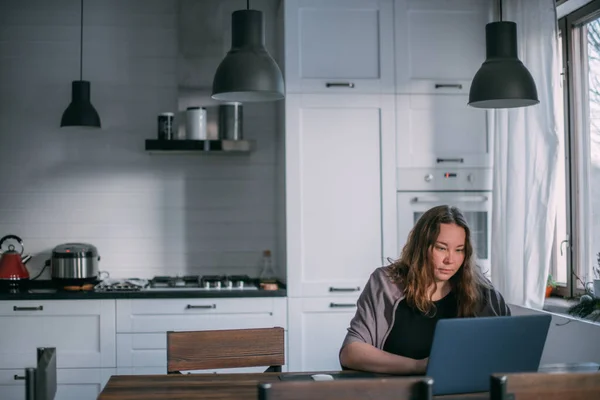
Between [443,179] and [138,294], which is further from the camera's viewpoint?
[443,179]

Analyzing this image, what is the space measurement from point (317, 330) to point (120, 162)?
1.56m

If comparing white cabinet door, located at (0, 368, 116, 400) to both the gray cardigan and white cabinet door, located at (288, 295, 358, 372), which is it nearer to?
white cabinet door, located at (288, 295, 358, 372)

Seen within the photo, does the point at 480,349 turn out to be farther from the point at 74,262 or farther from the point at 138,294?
the point at 74,262

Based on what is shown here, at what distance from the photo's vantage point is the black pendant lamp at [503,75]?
2.74 metres

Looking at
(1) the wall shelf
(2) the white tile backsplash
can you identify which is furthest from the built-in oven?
(1) the wall shelf

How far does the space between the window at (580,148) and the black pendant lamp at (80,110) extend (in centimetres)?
248

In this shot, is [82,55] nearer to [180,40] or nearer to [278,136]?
[180,40]

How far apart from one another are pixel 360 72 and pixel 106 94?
1.54 m

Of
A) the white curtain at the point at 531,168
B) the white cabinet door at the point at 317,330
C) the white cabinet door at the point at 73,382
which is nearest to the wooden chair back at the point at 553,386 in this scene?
the white curtain at the point at 531,168

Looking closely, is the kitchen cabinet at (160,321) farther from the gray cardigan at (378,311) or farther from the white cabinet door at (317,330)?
the gray cardigan at (378,311)

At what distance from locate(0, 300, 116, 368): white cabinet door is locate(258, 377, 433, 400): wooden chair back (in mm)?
2652

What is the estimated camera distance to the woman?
256cm

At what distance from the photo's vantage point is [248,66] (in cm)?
267

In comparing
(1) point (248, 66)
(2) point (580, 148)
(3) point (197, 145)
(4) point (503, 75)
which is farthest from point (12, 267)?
(2) point (580, 148)
